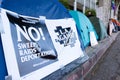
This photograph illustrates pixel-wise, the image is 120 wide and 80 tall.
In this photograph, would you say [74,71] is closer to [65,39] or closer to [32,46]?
[65,39]

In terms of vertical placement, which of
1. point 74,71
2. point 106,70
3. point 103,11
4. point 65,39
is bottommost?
point 106,70

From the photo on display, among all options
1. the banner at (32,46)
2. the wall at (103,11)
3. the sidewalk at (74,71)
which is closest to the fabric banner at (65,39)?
the banner at (32,46)

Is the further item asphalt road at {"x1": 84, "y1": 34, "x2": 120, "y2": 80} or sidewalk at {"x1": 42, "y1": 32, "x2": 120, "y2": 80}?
asphalt road at {"x1": 84, "y1": 34, "x2": 120, "y2": 80}

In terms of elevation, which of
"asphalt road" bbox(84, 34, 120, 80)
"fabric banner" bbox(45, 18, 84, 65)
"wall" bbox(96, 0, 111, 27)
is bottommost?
"asphalt road" bbox(84, 34, 120, 80)

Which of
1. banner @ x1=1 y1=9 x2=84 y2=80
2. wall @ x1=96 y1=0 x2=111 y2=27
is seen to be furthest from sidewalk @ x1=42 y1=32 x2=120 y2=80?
wall @ x1=96 y1=0 x2=111 y2=27

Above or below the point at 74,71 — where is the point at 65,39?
above

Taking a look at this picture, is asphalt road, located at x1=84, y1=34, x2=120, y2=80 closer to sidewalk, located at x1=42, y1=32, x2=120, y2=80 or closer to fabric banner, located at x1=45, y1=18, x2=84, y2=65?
sidewalk, located at x1=42, y1=32, x2=120, y2=80

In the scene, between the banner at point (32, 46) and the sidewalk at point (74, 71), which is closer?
the banner at point (32, 46)

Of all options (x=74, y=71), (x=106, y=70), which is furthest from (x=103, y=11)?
(x=74, y=71)

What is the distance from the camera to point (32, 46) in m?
3.53

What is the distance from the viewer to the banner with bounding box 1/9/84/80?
310cm

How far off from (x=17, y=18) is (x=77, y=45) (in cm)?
228

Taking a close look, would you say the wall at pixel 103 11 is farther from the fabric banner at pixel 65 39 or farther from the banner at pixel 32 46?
the banner at pixel 32 46

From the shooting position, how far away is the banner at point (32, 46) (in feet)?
10.2
